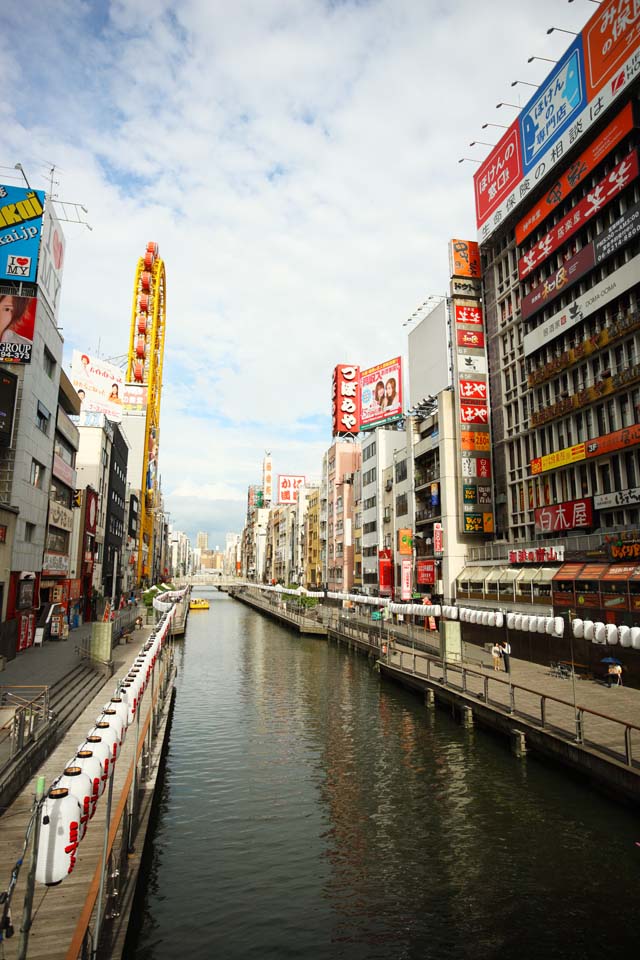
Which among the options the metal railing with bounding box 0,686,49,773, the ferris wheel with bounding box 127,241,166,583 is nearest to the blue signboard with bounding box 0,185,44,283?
the metal railing with bounding box 0,686,49,773

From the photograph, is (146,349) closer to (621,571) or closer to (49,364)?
(49,364)

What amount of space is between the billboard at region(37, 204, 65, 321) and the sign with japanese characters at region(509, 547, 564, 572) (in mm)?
39962

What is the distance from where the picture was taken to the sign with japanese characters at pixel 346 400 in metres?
88.0

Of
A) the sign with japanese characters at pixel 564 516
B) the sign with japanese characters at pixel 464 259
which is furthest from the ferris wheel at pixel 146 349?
the sign with japanese characters at pixel 564 516

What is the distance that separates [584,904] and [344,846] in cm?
602

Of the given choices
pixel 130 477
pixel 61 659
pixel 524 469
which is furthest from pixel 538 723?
pixel 130 477

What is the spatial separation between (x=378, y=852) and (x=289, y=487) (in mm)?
132820

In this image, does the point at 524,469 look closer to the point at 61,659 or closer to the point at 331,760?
the point at 331,760

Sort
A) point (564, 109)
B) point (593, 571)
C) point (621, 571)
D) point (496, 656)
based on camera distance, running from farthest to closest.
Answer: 1. point (564, 109)
2. point (593, 571)
3. point (496, 656)
4. point (621, 571)

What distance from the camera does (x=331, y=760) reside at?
23672 mm

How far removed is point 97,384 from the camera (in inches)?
3214

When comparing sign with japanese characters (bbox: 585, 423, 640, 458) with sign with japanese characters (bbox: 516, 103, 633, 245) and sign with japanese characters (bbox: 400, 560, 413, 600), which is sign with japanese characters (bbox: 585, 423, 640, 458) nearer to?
sign with japanese characters (bbox: 516, 103, 633, 245)

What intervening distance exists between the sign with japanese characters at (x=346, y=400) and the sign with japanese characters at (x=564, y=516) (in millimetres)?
44160

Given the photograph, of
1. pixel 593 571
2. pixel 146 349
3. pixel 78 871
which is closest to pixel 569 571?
pixel 593 571
